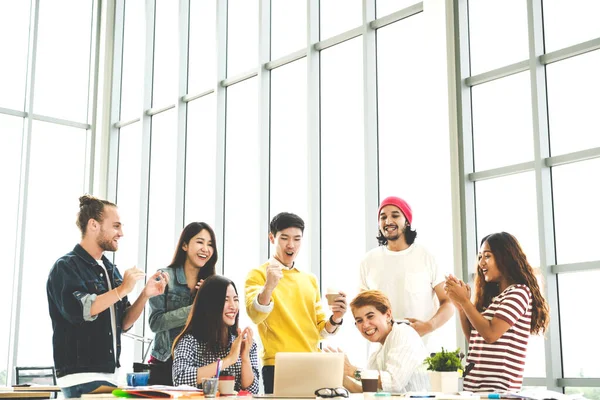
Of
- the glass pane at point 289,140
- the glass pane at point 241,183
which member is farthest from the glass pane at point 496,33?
the glass pane at point 241,183

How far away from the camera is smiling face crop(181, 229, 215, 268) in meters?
3.85

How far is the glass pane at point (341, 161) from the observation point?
18.2 ft

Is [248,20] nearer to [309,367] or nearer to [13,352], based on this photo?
[13,352]

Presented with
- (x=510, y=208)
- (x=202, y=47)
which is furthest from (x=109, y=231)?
(x=202, y=47)

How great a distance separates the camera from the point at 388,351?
3133 millimetres

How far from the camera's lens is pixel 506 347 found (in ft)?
10.2

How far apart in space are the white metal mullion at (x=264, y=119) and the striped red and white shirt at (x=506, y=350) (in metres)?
3.15

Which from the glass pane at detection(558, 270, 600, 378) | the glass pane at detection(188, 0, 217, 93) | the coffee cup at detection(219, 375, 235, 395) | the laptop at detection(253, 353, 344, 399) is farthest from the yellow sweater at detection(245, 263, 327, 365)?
the glass pane at detection(188, 0, 217, 93)

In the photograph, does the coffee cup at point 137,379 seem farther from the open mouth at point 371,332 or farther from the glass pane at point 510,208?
the glass pane at point 510,208

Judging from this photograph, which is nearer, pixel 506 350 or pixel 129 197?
pixel 506 350

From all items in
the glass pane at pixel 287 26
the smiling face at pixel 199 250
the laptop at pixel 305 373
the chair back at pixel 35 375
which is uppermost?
the glass pane at pixel 287 26

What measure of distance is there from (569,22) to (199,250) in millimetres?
2654

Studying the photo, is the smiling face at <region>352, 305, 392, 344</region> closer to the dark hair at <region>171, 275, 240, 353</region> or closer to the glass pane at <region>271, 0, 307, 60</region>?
the dark hair at <region>171, 275, 240, 353</region>

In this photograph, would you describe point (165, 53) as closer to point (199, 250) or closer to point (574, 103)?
point (199, 250)
